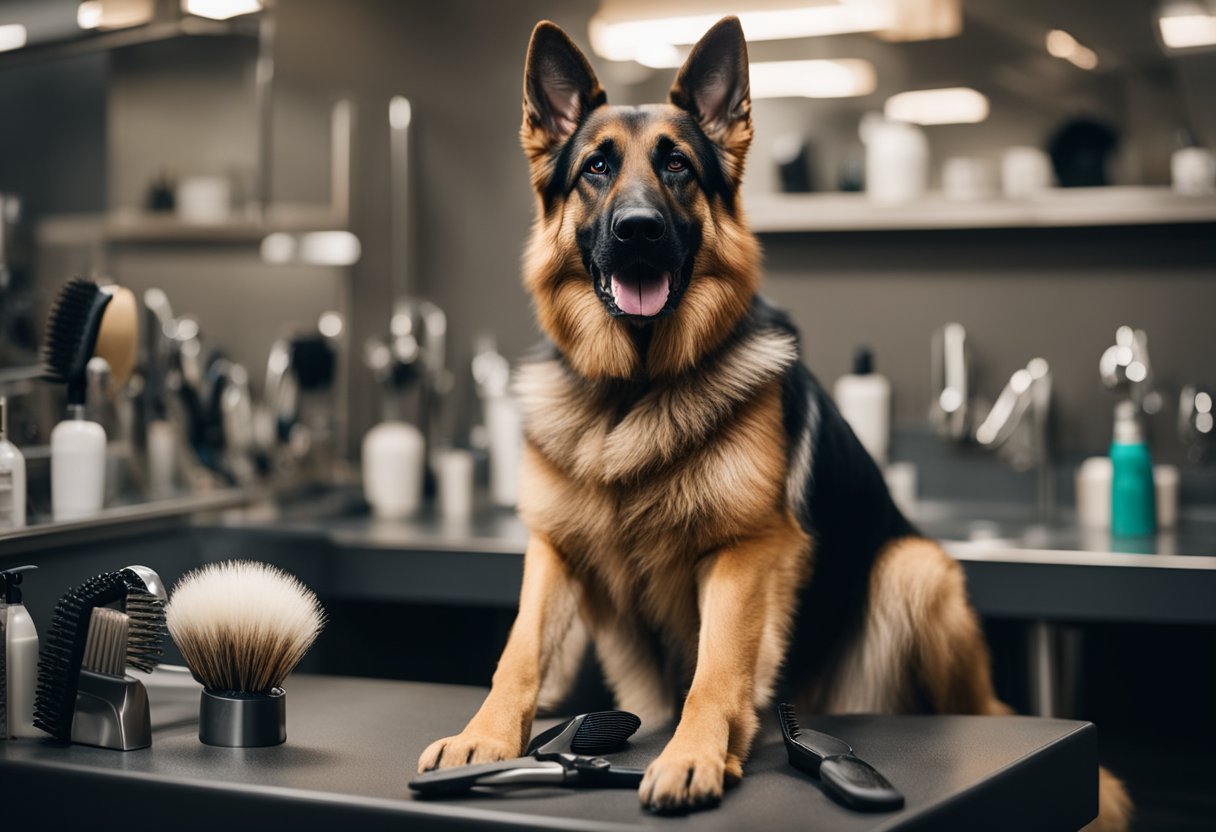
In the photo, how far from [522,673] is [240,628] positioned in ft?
1.06

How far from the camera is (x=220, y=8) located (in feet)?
9.75

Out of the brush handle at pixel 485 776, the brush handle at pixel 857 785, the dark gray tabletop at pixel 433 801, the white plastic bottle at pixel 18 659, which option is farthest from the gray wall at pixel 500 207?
the brush handle at pixel 857 785

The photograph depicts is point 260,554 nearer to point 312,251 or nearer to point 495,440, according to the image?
point 495,440

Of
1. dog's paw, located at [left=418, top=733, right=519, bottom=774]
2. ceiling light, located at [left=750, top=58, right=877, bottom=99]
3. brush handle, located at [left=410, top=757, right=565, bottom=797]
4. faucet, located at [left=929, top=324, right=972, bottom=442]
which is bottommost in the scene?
dog's paw, located at [left=418, top=733, right=519, bottom=774]

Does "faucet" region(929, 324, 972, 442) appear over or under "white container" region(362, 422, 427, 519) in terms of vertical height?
over

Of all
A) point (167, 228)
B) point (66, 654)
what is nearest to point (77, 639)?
point (66, 654)

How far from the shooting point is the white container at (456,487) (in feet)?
9.55

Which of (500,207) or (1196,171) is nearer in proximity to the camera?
(1196,171)

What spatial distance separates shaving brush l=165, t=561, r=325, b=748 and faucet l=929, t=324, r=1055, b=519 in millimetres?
1786

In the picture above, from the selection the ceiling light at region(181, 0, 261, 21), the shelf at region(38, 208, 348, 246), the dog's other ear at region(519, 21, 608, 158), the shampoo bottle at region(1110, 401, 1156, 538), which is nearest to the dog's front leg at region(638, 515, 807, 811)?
the dog's other ear at region(519, 21, 608, 158)

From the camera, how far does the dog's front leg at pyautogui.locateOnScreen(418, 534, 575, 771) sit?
131 centimetres

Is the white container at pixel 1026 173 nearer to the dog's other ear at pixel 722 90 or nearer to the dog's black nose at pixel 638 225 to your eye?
the dog's other ear at pixel 722 90

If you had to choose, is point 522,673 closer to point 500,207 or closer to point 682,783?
point 682,783

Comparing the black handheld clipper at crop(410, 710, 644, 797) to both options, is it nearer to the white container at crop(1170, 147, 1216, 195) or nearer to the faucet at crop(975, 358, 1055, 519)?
the faucet at crop(975, 358, 1055, 519)
